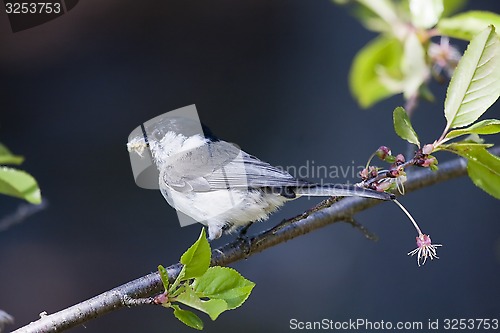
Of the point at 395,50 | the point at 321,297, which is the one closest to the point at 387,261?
the point at 321,297

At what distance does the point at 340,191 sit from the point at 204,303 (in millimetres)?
548

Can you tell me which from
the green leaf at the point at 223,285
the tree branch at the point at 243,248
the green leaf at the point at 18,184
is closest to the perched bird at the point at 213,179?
the tree branch at the point at 243,248

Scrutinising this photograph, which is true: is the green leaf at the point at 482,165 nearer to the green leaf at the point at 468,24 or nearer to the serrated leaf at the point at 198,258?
the green leaf at the point at 468,24

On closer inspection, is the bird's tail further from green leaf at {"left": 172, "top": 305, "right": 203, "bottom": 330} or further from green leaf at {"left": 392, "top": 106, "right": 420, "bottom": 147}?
green leaf at {"left": 172, "top": 305, "right": 203, "bottom": 330}

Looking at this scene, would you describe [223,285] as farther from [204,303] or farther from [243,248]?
[243,248]

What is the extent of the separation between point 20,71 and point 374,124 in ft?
8.86

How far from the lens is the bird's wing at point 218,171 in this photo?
Result: 92.2 inches

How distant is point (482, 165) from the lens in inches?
63.6

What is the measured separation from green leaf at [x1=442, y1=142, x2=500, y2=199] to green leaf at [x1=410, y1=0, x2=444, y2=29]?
52 centimetres

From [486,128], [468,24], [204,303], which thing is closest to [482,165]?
[486,128]

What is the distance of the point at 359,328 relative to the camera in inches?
162

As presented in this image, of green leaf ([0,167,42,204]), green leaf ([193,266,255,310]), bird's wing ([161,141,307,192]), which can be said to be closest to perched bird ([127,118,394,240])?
bird's wing ([161,141,307,192])

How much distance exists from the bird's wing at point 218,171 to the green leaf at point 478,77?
→ 793mm

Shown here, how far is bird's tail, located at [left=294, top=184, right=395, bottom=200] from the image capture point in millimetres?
1570
